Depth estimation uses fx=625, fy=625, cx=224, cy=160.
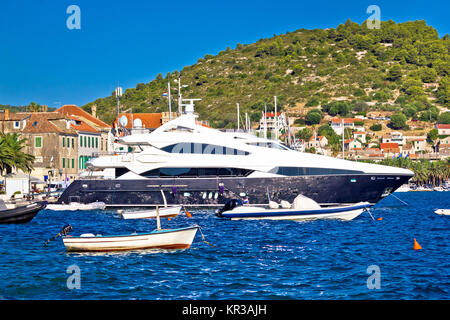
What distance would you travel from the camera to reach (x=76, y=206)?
45.3 meters

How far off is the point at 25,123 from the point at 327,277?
64.6m

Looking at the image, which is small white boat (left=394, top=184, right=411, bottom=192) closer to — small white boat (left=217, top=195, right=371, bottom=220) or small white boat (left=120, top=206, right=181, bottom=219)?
small white boat (left=217, top=195, right=371, bottom=220)

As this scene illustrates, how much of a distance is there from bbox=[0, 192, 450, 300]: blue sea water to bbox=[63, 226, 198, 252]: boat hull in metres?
0.29

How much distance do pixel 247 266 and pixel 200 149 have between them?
23.7m

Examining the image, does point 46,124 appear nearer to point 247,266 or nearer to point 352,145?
point 247,266

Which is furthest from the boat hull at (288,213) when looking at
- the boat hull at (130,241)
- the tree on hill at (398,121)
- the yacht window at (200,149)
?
the tree on hill at (398,121)

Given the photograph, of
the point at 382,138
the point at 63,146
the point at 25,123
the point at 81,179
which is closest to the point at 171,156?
the point at 81,179

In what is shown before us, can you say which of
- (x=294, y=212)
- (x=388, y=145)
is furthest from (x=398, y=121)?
(x=294, y=212)

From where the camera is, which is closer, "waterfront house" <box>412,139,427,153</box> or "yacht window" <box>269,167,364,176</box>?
"yacht window" <box>269,167,364,176</box>

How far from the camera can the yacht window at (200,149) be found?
44.7 m

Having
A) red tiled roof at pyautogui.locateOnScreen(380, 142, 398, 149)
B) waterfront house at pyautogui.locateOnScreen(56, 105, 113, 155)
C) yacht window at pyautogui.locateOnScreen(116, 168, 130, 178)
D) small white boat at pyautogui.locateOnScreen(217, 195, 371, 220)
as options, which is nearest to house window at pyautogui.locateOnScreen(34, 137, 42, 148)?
waterfront house at pyautogui.locateOnScreen(56, 105, 113, 155)

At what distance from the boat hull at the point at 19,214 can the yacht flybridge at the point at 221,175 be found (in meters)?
10.2

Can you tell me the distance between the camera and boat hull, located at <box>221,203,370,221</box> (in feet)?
116
